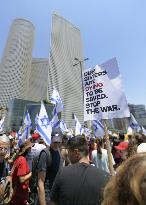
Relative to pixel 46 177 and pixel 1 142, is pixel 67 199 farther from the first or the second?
pixel 1 142

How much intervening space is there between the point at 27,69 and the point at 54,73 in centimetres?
2472

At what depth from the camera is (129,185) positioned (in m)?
1.40

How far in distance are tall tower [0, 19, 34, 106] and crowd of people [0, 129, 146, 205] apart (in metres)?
124

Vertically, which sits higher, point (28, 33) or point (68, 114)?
point (28, 33)

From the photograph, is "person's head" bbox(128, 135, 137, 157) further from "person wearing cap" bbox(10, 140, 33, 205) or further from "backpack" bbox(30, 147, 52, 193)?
"person wearing cap" bbox(10, 140, 33, 205)

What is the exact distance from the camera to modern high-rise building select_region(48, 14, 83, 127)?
11625 centimetres

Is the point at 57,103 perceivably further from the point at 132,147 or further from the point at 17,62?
the point at 17,62

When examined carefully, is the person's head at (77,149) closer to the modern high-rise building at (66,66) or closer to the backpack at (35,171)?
the backpack at (35,171)

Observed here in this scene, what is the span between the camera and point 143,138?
5242mm

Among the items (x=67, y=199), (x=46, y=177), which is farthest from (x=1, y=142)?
(x=67, y=199)

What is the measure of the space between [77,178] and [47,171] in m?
1.99

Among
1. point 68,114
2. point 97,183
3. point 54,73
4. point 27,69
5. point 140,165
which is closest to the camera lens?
point 140,165

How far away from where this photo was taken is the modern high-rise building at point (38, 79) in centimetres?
14295

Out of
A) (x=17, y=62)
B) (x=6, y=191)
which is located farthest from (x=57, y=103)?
(x=17, y=62)
